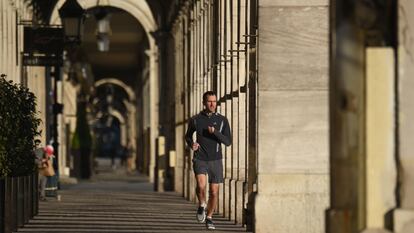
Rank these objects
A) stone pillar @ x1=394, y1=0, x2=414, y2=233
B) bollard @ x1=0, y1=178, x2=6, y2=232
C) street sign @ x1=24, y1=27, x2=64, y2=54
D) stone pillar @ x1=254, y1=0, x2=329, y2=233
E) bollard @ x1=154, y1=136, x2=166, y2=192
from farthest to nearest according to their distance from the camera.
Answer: bollard @ x1=154, y1=136, x2=166, y2=192, street sign @ x1=24, y1=27, x2=64, y2=54, stone pillar @ x1=254, y1=0, x2=329, y2=233, bollard @ x1=0, y1=178, x2=6, y2=232, stone pillar @ x1=394, y1=0, x2=414, y2=233

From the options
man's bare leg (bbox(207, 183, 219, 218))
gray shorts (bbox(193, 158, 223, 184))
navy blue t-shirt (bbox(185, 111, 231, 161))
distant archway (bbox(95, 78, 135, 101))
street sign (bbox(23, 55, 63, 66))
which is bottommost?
man's bare leg (bbox(207, 183, 219, 218))

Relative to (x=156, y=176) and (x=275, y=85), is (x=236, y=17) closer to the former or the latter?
(x=275, y=85)

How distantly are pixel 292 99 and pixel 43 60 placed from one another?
1571 cm

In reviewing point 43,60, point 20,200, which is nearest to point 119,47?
point 43,60

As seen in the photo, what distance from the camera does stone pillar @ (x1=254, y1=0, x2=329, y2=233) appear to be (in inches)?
706

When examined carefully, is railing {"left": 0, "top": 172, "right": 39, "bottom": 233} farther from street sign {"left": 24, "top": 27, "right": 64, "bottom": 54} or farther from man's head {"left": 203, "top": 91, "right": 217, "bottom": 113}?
street sign {"left": 24, "top": 27, "right": 64, "bottom": 54}

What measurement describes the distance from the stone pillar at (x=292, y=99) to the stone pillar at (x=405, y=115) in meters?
7.91

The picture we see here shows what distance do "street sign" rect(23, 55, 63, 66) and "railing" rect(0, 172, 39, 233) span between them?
9.42 metres

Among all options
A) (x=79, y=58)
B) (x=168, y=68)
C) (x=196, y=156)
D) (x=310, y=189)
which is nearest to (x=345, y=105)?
(x=310, y=189)

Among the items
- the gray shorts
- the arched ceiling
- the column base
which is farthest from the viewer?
the arched ceiling

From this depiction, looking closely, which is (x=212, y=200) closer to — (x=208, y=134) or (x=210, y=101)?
(x=208, y=134)

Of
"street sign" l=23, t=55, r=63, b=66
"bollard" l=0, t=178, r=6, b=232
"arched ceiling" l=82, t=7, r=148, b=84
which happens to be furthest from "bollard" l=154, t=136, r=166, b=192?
"bollard" l=0, t=178, r=6, b=232

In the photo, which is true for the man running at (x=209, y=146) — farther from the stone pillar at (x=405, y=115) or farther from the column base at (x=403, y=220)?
the column base at (x=403, y=220)

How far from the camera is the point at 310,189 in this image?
1786 cm
